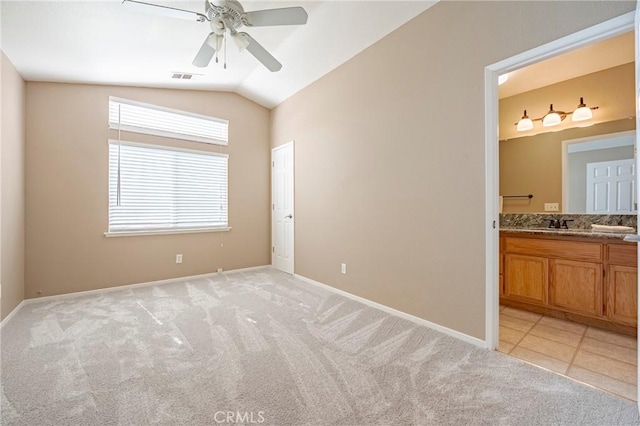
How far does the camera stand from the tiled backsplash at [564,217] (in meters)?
2.79

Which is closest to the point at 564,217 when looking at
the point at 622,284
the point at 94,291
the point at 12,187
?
the point at 622,284

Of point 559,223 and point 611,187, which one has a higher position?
point 611,187

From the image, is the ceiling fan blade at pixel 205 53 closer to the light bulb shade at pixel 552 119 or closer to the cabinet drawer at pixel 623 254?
the light bulb shade at pixel 552 119

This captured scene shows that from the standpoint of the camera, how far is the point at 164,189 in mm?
4246

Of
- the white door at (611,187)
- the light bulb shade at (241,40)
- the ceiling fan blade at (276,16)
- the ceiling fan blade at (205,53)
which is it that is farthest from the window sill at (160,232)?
the white door at (611,187)

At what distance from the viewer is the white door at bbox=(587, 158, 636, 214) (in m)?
2.79

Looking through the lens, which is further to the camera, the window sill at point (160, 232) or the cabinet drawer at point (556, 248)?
the window sill at point (160, 232)

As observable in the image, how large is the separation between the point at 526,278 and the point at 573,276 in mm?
406

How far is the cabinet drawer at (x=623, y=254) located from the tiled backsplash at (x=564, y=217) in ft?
1.55

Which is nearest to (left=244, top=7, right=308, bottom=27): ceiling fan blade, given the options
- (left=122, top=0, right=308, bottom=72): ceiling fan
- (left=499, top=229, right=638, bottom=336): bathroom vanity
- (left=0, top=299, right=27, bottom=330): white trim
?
(left=122, top=0, right=308, bottom=72): ceiling fan

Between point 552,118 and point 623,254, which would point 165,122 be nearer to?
point 552,118

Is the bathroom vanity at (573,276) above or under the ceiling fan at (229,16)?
under

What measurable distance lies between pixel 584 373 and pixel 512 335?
2.01 feet

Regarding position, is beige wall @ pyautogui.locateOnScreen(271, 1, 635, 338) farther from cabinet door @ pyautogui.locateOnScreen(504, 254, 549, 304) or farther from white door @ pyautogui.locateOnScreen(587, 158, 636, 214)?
white door @ pyautogui.locateOnScreen(587, 158, 636, 214)
